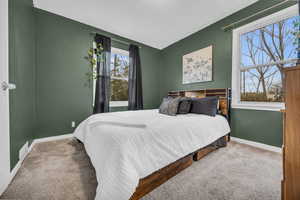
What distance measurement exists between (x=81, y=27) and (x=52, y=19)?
21.0 inches

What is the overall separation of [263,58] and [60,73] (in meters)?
4.07

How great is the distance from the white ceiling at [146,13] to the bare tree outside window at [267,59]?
2.25ft

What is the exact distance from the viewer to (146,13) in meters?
2.53

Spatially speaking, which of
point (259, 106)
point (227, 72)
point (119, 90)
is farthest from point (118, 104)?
point (259, 106)

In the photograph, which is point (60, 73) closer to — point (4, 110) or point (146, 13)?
point (4, 110)

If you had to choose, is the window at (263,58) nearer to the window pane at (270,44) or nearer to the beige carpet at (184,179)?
the window pane at (270,44)

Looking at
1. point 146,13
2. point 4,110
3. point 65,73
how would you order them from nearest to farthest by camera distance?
point 4,110, point 146,13, point 65,73

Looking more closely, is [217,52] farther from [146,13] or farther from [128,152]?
[128,152]

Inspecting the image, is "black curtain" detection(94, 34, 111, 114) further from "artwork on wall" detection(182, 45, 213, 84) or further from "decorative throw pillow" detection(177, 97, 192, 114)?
"artwork on wall" detection(182, 45, 213, 84)

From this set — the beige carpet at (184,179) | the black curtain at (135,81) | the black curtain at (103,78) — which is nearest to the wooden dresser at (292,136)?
the beige carpet at (184,179)

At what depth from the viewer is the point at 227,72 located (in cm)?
258

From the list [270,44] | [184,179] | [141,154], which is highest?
[270,44]

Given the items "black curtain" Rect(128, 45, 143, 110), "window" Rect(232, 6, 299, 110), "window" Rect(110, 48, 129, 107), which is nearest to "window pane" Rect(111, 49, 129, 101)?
"window" Rect(110, 48, 129, 107)

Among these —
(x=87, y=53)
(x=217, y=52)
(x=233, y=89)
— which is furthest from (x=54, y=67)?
(x=233, y=89)
